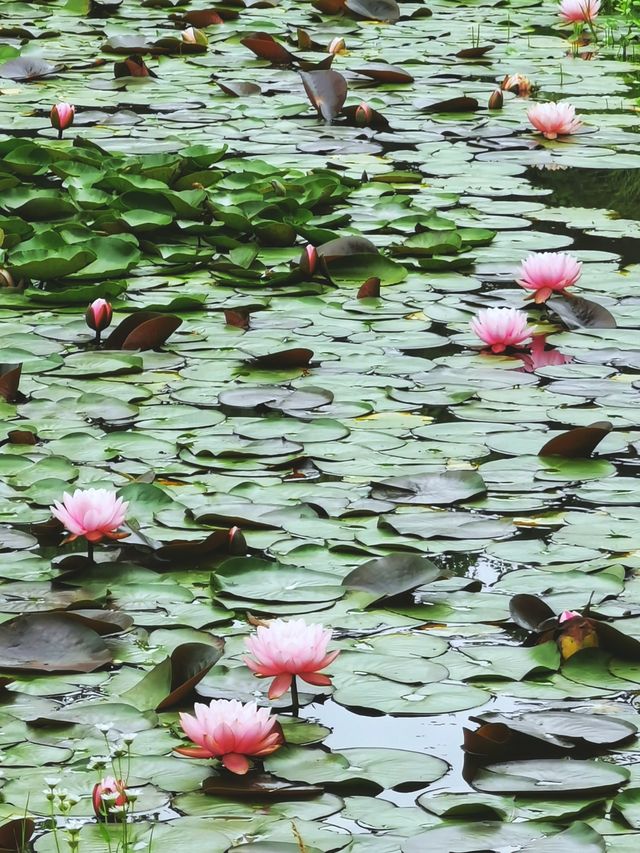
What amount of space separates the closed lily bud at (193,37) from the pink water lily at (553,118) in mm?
2123

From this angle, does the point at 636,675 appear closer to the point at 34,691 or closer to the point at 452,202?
the point at 34,691

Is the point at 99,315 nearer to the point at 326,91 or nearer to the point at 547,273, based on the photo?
the point at 547,273

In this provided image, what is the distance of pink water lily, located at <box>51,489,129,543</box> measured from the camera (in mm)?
2289

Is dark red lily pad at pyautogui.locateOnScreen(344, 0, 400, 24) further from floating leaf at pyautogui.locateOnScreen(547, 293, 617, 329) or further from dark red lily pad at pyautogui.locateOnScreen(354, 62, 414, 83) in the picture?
floating leaf at pyautogui.locateOnScreen(547, 293, 617, 329)

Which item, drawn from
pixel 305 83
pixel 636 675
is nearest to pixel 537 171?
pixel 305 83

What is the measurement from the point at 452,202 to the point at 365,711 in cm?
281

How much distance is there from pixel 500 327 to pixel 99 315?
91 cm

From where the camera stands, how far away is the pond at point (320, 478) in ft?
5.83

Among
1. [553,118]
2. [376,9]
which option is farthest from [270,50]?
[553,118]

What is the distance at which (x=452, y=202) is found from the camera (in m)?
4.54

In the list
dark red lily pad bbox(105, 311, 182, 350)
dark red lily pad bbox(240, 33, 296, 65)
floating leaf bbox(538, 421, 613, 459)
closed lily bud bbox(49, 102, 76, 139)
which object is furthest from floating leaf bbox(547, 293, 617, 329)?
dark red lily pad bbox(240, 33, 296, 65)

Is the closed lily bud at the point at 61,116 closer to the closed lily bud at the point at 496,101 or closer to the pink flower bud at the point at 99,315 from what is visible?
the closed lily bud at the point at 496,101

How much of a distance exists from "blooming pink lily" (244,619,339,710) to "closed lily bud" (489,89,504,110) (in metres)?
4.18

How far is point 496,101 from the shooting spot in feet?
18.8
